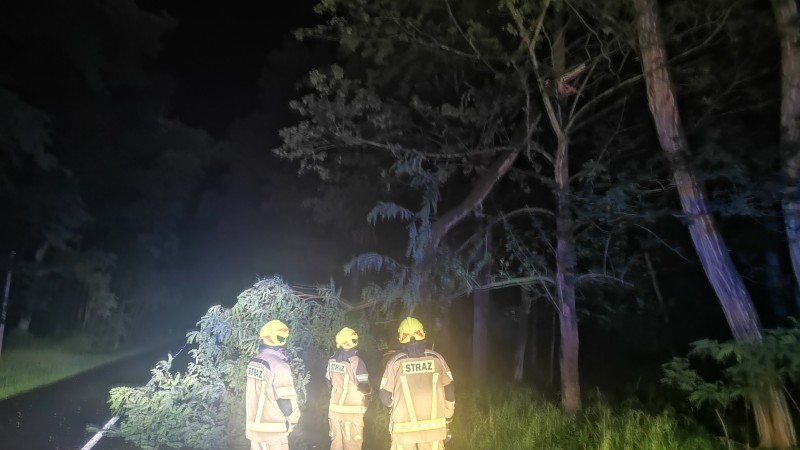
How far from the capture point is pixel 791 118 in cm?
773

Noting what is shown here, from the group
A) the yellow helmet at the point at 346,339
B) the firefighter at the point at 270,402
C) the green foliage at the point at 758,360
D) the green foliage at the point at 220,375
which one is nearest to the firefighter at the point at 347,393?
the yellow helmet at the point at 346,339

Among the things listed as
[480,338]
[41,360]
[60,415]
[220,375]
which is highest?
[480,338]

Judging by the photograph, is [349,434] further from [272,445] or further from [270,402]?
[270,402]

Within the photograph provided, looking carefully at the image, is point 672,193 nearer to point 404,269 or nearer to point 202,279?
point 404,269

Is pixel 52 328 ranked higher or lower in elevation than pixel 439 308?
higher

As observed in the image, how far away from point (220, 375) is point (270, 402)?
292 cm

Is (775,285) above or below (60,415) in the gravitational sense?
above

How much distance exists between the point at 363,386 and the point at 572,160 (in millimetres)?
8076

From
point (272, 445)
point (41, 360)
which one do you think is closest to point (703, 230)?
point (272, 445)

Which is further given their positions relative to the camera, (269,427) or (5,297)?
(5,297)

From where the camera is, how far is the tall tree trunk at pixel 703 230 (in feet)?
24.2

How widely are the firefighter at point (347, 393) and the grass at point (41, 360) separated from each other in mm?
8602

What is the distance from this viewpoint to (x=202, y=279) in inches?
1751

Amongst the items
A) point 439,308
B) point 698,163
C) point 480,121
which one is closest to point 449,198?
point 480,121
